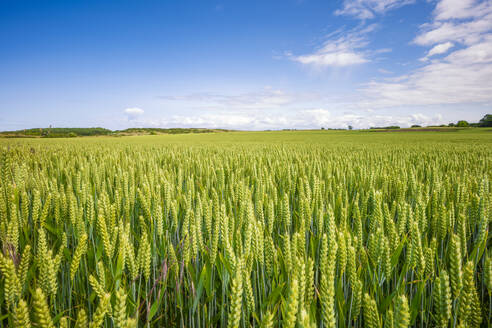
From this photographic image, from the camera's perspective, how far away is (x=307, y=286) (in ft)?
2.87

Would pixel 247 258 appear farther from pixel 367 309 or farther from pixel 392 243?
pixel 392 243

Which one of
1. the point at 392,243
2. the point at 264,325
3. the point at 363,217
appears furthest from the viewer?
the point at 363,217

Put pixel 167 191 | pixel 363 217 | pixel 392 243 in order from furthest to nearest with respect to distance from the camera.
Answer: pixel 363 217 < pixel 167 191 < pixel 392 243

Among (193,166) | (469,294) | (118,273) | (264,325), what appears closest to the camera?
(264,325)

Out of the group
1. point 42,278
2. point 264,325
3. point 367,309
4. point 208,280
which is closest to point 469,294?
point 367,309

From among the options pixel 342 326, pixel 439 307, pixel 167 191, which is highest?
pixel 167 191

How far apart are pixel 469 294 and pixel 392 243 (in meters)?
0.51

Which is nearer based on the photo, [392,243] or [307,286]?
[307,286]

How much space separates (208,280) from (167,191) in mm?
887

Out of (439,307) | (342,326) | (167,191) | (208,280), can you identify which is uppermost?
(167,191)

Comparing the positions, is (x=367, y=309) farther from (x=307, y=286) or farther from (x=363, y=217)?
(x=363, y=217)

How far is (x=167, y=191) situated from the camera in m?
1.79

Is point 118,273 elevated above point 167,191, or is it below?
below

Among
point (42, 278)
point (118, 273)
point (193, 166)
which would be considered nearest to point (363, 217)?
point (118, 273)
